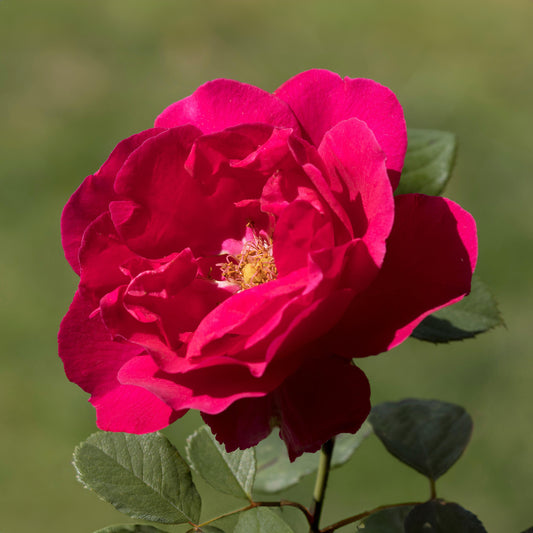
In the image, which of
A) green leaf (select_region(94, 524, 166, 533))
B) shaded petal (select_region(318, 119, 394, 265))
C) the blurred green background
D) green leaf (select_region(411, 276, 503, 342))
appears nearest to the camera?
shaded petal (select_region(318, 119, 394, 265))

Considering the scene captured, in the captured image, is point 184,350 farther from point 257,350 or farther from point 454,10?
point 454,10

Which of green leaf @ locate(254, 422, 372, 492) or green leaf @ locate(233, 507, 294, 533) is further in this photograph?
green leaf @ locate(254, 422, 372, 492)

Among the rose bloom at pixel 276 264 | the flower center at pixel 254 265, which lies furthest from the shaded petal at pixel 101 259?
the flower center at pixel 254 265

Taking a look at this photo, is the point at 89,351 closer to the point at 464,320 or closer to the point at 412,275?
the point at 412,275

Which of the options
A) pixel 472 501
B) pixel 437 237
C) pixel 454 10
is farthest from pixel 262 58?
pixel 437 237

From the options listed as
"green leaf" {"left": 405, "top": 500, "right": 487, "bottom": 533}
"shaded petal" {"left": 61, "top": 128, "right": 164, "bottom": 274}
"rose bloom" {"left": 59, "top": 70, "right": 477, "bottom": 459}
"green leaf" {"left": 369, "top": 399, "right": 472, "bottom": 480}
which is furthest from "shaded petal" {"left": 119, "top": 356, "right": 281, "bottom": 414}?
"green leaf" {"left": 369, "top": 399, "right": 472, "bottom": 480}

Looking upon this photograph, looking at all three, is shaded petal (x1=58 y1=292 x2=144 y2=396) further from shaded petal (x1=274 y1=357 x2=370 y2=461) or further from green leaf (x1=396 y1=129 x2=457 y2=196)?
green leaf (x1=396 y1=129 x2=457 y2=196)
